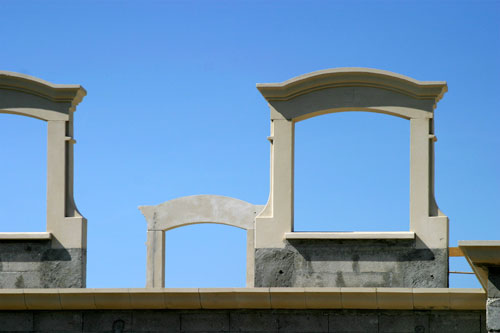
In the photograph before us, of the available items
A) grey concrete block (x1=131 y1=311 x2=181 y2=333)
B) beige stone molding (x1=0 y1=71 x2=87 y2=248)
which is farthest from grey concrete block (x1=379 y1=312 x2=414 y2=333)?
beige stone molding (x1=0 y1=71 x2=87 y2=248)

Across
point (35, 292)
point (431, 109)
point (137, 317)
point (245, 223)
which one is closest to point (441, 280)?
point (431, 109)

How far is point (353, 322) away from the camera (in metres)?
14.0

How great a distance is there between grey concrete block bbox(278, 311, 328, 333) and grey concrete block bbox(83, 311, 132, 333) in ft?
7.30

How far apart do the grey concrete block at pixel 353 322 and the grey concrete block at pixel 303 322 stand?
0.38ft

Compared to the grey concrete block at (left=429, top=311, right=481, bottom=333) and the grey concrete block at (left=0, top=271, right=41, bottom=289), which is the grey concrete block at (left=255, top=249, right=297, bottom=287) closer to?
the grey concrete block at (left=429, top=311, right=481, bottom=333)

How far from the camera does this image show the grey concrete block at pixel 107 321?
47.5 feet

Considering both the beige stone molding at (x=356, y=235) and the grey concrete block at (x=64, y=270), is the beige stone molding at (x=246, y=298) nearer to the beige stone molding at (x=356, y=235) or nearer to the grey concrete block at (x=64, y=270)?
the grey concrete block at (x=64, y=270)

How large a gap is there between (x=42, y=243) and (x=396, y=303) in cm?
551

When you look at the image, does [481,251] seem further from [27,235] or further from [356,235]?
[27,235]

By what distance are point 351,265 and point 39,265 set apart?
4.78m

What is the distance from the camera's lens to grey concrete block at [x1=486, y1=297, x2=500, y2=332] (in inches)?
456

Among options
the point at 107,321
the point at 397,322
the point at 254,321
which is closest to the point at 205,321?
the point at 254,321

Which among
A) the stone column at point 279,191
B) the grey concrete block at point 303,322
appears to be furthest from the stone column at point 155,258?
the grey concrete block at point 303,322

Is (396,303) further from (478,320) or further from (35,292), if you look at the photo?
(35,292)
